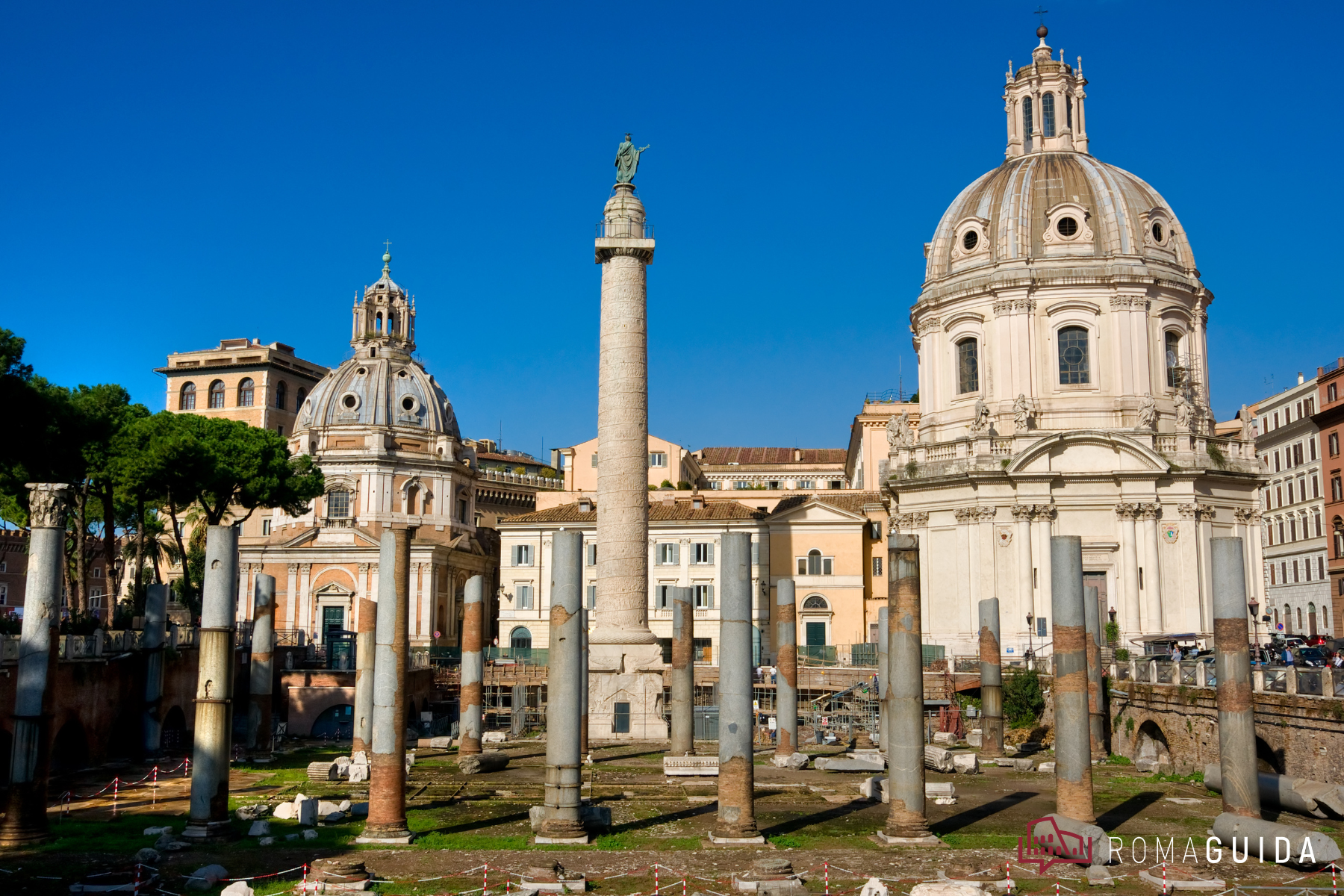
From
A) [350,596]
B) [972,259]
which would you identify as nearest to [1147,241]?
[972,259]

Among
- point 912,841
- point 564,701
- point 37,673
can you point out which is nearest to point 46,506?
point 37,673

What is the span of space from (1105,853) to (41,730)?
19087mm

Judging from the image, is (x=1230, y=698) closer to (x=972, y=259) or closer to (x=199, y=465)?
(x=972, y=259)

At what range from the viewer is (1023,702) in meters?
44.8

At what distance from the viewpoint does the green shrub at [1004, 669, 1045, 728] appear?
44781 millimetres

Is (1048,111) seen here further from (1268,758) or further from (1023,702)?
(1268,758)

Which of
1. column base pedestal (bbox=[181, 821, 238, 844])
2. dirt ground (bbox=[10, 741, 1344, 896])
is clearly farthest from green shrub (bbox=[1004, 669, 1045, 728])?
column base pedestal (bbox=[181, 821, 238, 844])

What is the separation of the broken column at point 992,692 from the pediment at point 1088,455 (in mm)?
15241

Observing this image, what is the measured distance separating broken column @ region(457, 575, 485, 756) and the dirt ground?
197 centimetres

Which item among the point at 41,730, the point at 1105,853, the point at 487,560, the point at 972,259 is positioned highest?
the point at 972,259

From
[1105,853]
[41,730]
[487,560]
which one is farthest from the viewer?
[487,560]

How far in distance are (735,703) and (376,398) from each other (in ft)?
203

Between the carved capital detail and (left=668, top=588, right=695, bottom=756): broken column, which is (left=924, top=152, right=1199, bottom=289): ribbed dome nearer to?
(left=668, top=588, right=695, bottom=756): broken column

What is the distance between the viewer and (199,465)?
5381 cm
